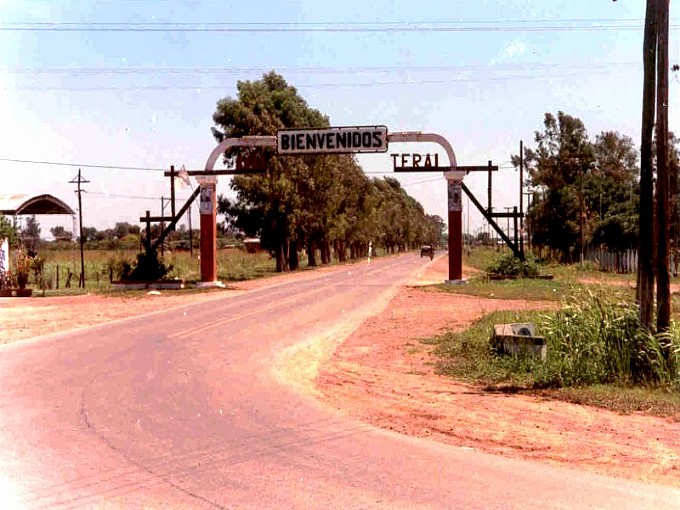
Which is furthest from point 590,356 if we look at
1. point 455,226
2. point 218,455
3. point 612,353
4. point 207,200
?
point 207,200

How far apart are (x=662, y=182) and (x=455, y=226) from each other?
2286cm

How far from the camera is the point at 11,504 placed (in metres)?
5.89

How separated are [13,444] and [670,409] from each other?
284 inches

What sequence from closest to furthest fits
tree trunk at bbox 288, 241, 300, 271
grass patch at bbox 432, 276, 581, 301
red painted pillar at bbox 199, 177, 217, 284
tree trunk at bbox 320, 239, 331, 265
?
1. grass patch at bbox 432, 276, 581, 301
2. red painted pillar at bbox 199, 177, 217, 284
3. tree trunk at bbox 288, 241, 300, 271
4. tree trunk at bbox 320, 239, 331, 265

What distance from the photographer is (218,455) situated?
723 centimetres

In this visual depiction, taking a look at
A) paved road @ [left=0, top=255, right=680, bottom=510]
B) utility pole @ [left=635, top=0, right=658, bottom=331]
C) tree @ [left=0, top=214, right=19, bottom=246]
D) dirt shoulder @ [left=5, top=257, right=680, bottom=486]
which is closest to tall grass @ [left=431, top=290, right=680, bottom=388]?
utility pole @ [left=635, top=0, right=658, bottom=331]

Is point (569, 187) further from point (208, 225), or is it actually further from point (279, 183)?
A: point (208, 225)

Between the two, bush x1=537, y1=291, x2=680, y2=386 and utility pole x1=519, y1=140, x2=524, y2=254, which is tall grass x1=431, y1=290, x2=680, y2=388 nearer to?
bush x1=537, y1=291, x2=680, y2=386

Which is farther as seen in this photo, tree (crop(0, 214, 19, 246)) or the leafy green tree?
the leafy green tree

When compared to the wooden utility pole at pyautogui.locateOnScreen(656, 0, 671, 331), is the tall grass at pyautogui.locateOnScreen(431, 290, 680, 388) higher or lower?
lower

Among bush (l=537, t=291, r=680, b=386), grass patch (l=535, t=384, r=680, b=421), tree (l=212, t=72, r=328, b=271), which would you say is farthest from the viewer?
tree (l=212, t=72, r=328, b=271)

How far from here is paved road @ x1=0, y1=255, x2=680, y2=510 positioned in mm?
5992

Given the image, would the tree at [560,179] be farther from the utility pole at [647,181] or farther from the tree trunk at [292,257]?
the utility pole at [647,181]

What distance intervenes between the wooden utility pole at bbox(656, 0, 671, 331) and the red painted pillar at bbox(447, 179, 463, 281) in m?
21.5
